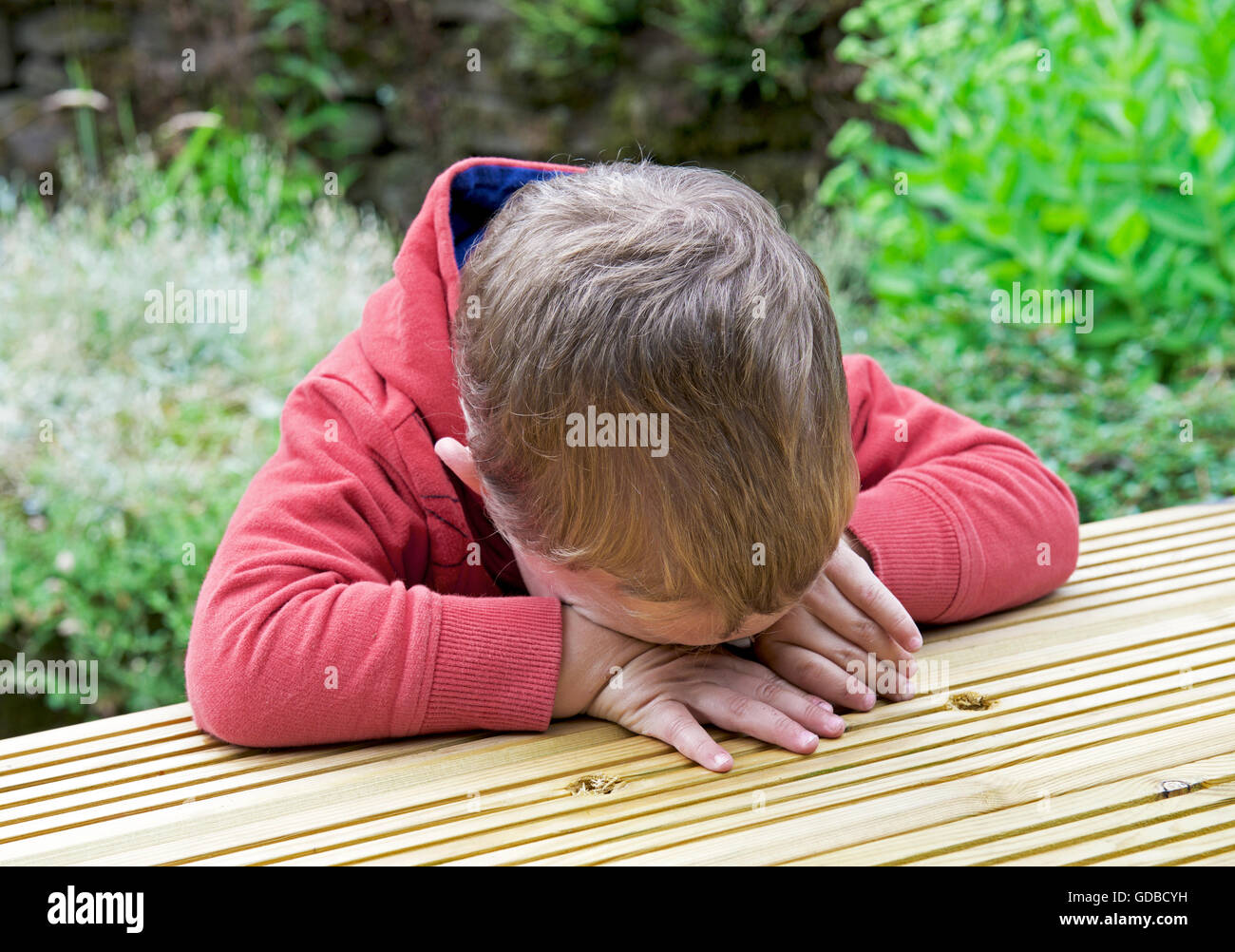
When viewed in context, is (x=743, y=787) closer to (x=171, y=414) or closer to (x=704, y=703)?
(x=704, y=703)

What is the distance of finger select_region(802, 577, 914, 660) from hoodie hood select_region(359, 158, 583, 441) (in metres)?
0.59

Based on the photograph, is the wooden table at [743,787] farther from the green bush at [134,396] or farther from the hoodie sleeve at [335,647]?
the green bush at [134,396]

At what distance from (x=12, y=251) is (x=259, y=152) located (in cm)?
182

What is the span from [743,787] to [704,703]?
154 mm

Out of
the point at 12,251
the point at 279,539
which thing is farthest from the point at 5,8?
the point at 279,539

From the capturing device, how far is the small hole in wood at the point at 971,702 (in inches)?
65.2

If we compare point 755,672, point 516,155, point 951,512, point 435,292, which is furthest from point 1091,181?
point 516,155

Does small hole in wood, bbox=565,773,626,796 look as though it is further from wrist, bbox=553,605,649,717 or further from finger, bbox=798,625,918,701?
finger, bbox=798,625,918,701

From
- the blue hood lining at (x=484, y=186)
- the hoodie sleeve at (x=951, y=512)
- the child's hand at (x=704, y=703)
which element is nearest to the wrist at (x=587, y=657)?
the child's hand at (x=704, y=703)

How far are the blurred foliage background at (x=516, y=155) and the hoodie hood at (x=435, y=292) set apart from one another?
4.79ft

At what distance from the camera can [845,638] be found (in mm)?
1675

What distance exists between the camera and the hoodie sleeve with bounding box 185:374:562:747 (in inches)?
61.5
